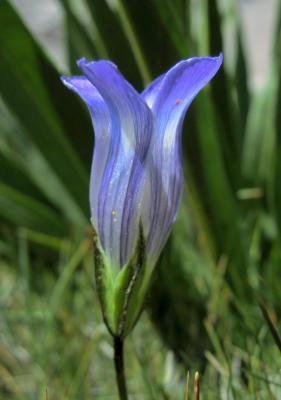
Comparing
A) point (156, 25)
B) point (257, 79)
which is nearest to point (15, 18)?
point (156, 25)

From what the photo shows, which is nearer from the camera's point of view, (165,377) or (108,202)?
(108,202)

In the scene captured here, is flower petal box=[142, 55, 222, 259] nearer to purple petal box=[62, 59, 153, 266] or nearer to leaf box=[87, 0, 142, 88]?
purple petal box=[62, 59, 153, 266]

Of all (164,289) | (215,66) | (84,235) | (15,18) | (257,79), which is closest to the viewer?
(215,66)

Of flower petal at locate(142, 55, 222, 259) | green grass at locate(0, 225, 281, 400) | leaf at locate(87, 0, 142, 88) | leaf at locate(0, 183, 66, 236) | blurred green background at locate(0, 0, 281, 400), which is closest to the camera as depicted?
flower petal at locate(142, 55, 222, 259)

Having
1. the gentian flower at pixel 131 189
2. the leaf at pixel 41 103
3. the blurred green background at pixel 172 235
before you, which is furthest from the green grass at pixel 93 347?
the gentian flower at pixel 131 189

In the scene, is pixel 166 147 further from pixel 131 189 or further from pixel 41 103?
pixel 41 103

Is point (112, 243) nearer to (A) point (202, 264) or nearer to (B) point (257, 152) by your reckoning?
(A) point (202, 264)

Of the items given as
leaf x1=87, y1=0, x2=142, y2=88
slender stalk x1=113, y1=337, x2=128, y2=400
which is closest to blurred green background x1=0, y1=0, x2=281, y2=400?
leaf x1=87, y1=0, x2=142, y2=88

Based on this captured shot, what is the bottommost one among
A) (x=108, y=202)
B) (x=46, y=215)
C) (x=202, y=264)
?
(x=202, y=264)
